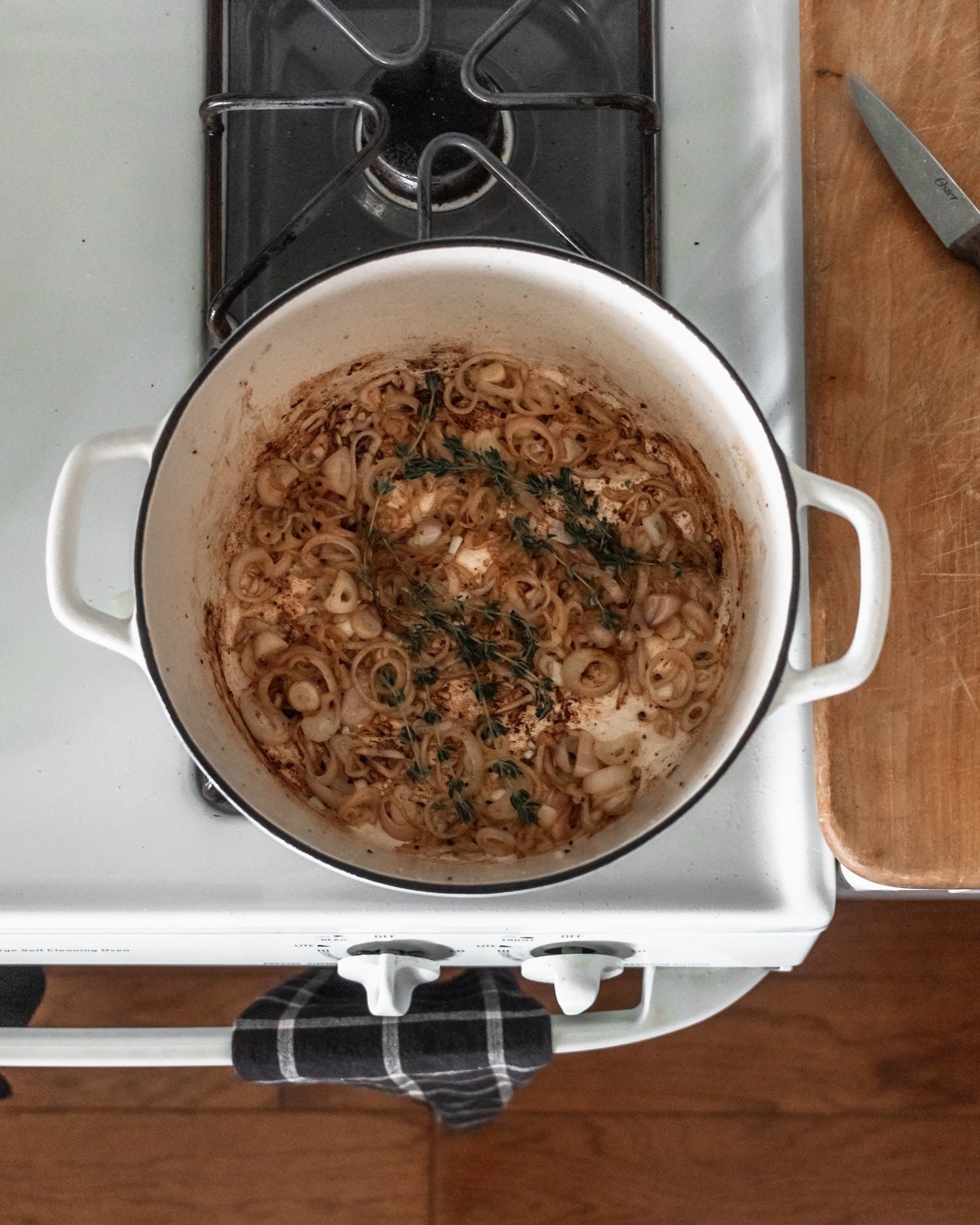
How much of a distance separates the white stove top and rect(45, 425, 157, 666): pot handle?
0.10 meters

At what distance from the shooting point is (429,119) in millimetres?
654

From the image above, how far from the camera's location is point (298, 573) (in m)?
0.68

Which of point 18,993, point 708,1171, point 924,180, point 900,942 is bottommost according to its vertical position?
point 708,1171

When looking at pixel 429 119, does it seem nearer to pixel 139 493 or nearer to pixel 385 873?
pixel 139 493

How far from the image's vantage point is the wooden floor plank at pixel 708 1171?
128cm

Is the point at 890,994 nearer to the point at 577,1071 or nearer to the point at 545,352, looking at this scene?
the point at 577,1071

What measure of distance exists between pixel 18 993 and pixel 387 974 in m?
0.32

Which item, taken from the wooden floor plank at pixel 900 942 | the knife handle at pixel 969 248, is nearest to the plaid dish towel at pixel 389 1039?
the knife handle at pixel 969 248

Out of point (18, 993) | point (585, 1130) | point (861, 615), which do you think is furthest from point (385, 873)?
point (585, 1130)

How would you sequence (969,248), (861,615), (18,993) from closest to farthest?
(861,615) → (969,248) → (18,993)

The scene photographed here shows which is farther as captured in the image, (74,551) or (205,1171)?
(205,1171)

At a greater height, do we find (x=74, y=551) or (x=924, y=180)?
(x=924, y=180)

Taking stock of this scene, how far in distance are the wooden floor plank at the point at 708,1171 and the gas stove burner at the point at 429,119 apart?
3.66 feet

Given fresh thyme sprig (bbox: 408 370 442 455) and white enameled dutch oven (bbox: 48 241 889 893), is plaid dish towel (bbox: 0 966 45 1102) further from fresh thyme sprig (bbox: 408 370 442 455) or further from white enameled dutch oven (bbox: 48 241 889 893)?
fresh thyme sprig (bbox: 408 370 442 455)
